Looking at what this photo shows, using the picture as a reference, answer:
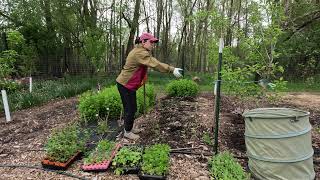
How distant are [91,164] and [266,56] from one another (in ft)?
10.8

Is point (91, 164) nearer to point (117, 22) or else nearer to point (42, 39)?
point (42, 39)

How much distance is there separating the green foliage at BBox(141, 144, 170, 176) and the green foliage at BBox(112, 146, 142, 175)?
0.33 ft

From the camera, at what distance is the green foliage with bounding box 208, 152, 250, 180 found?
3.20m

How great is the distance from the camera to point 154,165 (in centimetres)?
329

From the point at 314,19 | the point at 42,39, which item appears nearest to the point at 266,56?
the point at 314,19

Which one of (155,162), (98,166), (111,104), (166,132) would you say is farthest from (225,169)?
(111,104)

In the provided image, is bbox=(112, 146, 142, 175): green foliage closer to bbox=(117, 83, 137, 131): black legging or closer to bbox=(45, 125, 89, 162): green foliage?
bbox=(45, 125, 89, 162): green foliage

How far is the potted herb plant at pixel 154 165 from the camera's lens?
10.5ft

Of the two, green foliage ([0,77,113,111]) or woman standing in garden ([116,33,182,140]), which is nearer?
woman standing in garden ([116,33,182,140])

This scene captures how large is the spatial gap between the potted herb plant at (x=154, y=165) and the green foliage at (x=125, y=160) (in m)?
0.10

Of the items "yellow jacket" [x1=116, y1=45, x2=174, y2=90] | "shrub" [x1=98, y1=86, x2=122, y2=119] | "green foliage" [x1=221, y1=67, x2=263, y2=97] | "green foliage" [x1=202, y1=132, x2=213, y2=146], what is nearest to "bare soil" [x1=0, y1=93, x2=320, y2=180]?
"green foliage" [x1=202, y1=132, x2=213, y2=146]

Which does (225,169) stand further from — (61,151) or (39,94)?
(39,94)

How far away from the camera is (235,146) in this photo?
4.31 m

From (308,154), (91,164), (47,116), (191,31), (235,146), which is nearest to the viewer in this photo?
(308,154)
